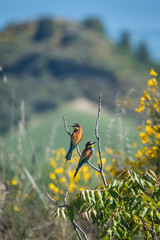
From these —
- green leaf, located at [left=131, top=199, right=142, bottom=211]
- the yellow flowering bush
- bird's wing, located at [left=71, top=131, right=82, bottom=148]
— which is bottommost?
green leaf, located at [left=131, top=199, right=142, bottom=211]

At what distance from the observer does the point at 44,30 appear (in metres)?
41.7

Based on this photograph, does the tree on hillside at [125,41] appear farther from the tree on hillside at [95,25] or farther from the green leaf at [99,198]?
the green leaf at [99,198]

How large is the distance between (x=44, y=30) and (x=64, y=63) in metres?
8.25

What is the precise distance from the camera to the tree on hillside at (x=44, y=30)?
41.1m

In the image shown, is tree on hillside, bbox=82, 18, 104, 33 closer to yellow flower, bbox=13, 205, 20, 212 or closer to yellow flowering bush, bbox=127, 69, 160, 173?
yellow flower, bbox=13, 205, 20, 212

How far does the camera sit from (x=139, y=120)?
11.4 feet

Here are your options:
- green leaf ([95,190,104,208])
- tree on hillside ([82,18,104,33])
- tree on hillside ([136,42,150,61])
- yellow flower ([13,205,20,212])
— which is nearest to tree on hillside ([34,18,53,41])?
tree on hillside ([82,18,104,33])

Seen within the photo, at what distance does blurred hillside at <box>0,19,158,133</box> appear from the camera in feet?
101

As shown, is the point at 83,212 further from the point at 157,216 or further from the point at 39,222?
the point at 39,222

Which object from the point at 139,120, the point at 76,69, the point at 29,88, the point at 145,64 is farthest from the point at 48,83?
the point at 139,120

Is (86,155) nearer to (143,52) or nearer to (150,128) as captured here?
(150,128)

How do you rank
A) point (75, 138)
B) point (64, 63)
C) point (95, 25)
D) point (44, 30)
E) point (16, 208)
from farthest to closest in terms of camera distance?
point (95, 25) < point (44, 30) < point (64, 63) < point (16, 208) < point (75, 138)

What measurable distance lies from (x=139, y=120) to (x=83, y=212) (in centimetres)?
185

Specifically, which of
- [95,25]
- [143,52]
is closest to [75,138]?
[143,52]
